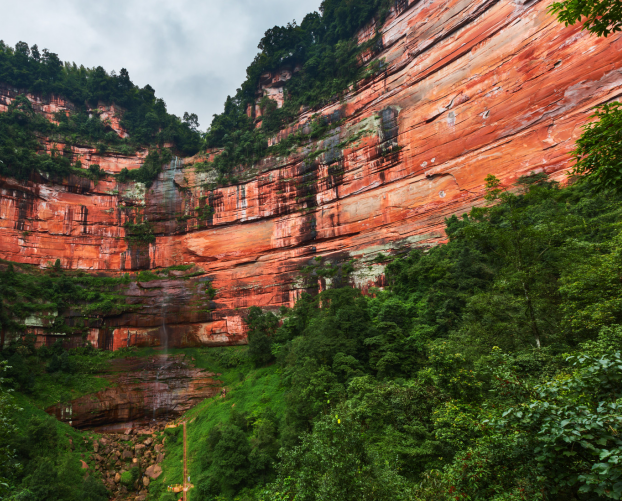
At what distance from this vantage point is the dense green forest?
3.12m

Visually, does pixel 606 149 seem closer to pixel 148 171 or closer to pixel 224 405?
pixel 224 405

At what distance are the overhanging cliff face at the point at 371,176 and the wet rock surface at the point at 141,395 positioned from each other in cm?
306

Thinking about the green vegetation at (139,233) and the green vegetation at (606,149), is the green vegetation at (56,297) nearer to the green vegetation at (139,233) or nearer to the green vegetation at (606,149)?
the green vegetation at (139,233)

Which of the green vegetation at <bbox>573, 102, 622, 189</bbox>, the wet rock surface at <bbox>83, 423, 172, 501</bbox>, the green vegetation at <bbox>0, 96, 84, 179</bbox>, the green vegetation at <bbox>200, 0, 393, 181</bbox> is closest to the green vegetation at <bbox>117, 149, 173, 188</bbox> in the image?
the green vegetation at <bbox>0, 96, 84, 179</bbox>

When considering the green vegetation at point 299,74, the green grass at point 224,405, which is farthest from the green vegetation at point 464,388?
the green vegetation at point 299,74

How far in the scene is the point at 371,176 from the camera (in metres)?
25.9

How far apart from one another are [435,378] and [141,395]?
23797mm

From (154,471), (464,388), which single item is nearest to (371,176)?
(464,388)

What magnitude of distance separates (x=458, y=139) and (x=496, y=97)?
10.2 feet

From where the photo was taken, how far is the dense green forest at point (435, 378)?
10.2ft

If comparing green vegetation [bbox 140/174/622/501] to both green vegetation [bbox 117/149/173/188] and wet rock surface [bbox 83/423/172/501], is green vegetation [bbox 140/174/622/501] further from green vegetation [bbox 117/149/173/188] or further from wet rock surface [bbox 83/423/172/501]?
green vegetation [bbox 117/149/173/188]

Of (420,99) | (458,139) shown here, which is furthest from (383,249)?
(420,99)

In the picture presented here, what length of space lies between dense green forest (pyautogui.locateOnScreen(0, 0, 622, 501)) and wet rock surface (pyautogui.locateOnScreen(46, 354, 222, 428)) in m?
1.15

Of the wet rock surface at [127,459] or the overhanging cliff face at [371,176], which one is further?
the overhanging cliff face at [371,176]
